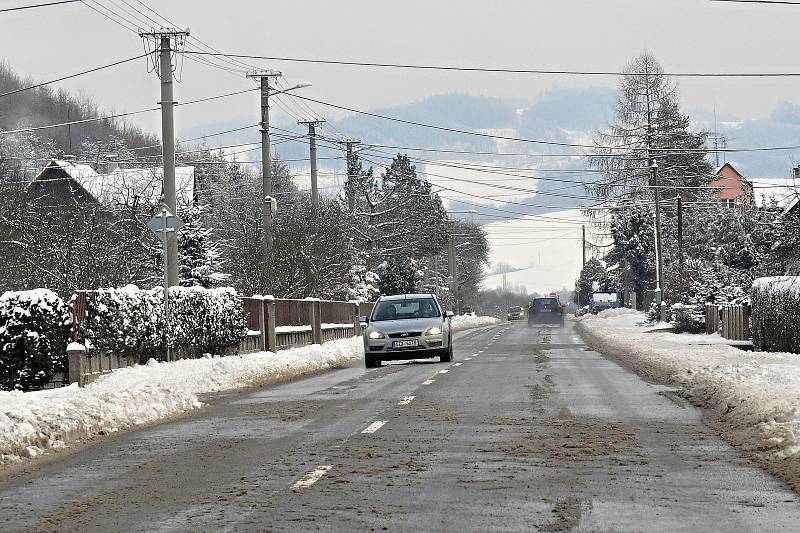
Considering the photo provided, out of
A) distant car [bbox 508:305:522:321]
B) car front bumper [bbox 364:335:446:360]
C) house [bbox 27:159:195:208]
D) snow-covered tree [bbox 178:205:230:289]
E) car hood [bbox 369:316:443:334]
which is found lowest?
distant car [bbox 508:305:522:321]

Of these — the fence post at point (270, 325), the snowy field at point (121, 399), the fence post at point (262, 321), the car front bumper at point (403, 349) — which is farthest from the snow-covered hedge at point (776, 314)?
the fence post at point (262, 321)

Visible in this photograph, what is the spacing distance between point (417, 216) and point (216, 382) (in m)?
81.2

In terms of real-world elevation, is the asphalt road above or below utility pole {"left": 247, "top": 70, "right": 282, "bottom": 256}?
below

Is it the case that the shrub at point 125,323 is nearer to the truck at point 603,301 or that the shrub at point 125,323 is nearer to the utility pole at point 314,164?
the utility pole at point 314,164

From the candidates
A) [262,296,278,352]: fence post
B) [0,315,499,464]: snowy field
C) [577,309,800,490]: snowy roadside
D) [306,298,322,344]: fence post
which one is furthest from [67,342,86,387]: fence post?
[306,298,322,344]: fence post

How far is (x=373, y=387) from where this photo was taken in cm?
2209

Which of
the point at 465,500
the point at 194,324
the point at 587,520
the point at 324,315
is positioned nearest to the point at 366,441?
the point at 465,500

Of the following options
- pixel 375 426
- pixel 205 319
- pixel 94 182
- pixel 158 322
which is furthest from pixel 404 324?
pixel 94 182

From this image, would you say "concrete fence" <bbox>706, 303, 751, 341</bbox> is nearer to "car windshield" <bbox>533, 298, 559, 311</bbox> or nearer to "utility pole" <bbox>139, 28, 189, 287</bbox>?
"utility pole" <bbox>139, 28, 189, 287</bbox>

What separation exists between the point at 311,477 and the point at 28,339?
508 inches

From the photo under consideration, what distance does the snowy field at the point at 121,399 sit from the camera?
1384cm

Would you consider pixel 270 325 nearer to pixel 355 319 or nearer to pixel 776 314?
pixel 776 314

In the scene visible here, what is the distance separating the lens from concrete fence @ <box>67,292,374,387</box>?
77.7ft

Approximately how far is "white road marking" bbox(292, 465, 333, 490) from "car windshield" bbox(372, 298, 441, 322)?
21070 mm
